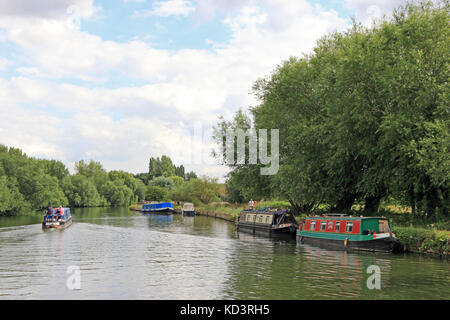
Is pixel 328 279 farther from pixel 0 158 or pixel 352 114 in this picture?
pixel 0 158

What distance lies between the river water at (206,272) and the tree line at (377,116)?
601cm

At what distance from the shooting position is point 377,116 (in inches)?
1181

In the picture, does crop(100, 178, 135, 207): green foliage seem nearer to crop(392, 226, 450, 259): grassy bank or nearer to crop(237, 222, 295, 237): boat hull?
crop(237, 222, 295, 237): boat hull

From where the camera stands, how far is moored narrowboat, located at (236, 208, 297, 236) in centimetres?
3841

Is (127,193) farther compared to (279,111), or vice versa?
(127,193)

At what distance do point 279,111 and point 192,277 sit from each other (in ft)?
82.4

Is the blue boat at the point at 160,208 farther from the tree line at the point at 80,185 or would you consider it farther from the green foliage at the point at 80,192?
the green foliage at the point at 80,192

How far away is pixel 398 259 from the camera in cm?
2411

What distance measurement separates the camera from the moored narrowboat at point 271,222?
3841 cm

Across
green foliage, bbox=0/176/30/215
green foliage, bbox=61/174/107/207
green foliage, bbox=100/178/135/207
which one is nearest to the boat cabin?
green foliage, bbox=0/176/30/215

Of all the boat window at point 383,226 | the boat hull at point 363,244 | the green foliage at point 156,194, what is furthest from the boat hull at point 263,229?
the green foliage at point 156,194

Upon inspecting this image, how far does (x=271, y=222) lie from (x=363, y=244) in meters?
13.1

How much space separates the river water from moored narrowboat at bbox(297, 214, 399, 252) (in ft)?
3.45
